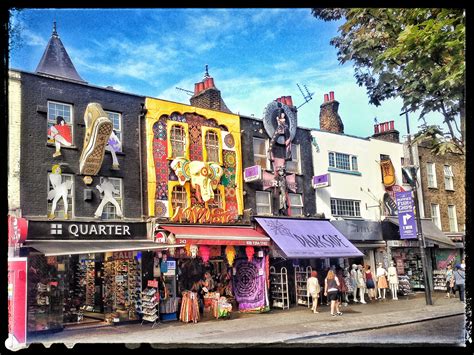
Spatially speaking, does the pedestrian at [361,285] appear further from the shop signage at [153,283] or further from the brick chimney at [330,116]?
the shop signage at [153,283]

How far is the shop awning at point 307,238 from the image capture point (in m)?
20.0

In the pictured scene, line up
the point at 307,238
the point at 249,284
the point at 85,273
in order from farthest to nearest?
the point at 307,238, the point at 249,284, the point at 85,273

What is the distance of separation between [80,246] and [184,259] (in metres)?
4.67

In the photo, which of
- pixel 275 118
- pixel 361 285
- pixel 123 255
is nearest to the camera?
pixel 123 255

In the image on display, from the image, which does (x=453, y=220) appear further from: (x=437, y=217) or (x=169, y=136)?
(x=169, y=136)

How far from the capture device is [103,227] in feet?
54.8

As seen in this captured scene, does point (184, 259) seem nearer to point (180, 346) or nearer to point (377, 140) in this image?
point (180, 346)

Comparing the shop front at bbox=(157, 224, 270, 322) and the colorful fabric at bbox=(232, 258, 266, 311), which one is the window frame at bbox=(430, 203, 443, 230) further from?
the colorful fabric at bbox=(232, 258, 266, 311)

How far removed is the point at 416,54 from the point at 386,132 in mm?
19057

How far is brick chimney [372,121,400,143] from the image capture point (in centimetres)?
2877

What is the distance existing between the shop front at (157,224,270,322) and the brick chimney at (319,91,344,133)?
8.88 metres

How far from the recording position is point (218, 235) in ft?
59.9

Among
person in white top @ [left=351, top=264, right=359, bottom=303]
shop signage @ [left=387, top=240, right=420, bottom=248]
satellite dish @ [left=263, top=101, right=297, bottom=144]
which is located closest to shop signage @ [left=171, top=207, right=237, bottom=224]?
satellite dish @ [left=263, top=101, right=297, bottom=144]

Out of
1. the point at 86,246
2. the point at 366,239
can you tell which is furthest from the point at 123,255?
the point at 366,239
